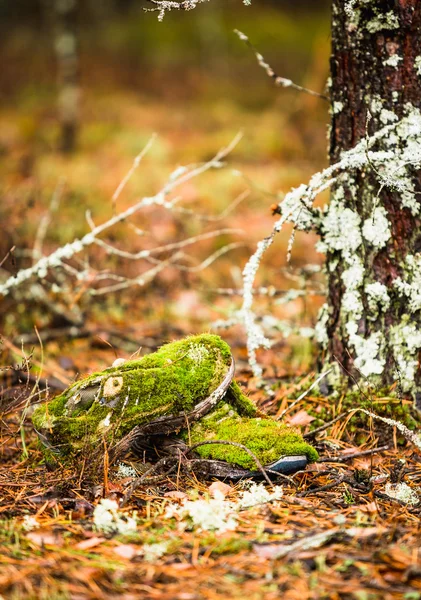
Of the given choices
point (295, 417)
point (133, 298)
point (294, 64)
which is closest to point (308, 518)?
point (295, 417)

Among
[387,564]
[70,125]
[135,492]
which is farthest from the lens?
[70,125]

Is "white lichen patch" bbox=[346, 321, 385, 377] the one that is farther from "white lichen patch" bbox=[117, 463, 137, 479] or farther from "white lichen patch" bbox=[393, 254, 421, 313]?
"white lichen patch" bbox=[117, 463, 137, 479]

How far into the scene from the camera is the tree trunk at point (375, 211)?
2.94 metres

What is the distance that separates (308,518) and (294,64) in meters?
23.1

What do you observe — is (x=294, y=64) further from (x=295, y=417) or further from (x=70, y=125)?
(x=295, y=417)

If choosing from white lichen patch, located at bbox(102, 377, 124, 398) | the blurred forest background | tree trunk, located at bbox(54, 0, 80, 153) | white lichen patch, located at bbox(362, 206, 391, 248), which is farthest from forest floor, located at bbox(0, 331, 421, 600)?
tree trunk, located at bbox(54, 0, 80, 153)

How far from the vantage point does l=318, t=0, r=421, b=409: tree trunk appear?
9.65ft

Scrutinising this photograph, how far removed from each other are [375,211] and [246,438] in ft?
4.71

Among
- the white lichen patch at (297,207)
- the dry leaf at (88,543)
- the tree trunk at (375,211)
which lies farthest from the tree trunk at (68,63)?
the dry leaf at (88,543)

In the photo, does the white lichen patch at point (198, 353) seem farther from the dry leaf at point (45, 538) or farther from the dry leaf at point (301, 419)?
the dry leaf at point (45, 538)

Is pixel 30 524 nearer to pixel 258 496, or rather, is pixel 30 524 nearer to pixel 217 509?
pixel 217 509

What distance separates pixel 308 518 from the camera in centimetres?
223

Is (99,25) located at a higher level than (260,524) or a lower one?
higher

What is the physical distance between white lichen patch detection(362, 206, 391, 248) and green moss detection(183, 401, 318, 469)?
1153mm
